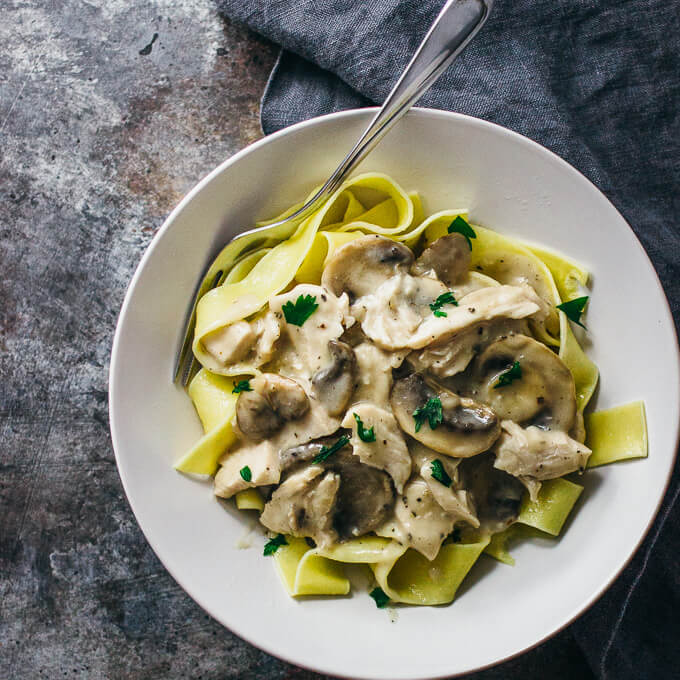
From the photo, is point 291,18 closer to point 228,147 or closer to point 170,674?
point 228,147

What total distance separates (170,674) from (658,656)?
260 cm

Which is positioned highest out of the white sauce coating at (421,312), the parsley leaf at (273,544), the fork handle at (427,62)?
the fork handle at (427,62)

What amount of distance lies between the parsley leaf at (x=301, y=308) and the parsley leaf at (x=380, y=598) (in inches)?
49.1

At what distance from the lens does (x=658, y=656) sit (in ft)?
11.7

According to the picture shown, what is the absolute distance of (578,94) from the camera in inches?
141

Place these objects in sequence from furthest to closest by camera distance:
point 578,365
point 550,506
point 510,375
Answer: point 578,365 → point 550,506 → point 510,375

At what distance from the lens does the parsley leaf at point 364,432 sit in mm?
2719

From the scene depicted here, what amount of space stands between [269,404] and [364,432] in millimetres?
410

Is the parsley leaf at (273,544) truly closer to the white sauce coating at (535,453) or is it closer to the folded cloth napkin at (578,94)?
the white sauce coating at (535,453)

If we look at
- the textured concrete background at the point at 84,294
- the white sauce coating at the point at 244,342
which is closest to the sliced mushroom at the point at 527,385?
the white sauce coating at the point at 244,342

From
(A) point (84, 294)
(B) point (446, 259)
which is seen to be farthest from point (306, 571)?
(A) point (84, 294)

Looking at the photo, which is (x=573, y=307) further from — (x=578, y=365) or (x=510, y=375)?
(x=510, y=375)

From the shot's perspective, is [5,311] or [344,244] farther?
[5,311]

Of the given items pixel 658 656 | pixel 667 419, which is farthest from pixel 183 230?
pixel 658 656
